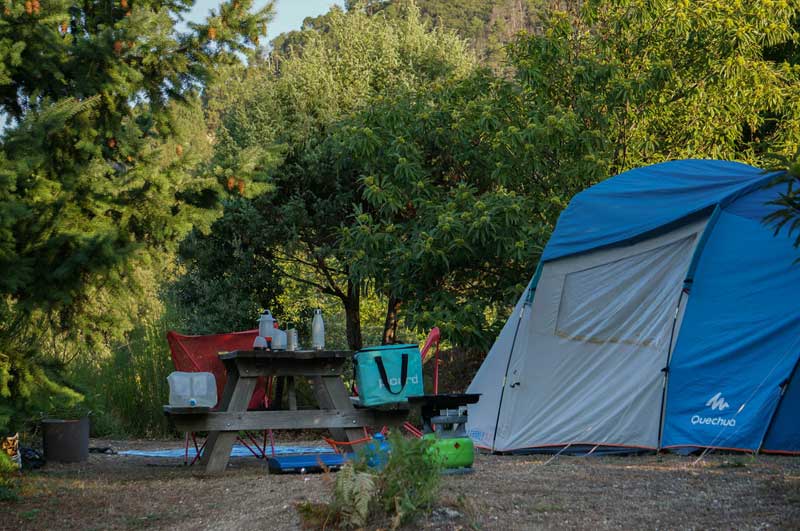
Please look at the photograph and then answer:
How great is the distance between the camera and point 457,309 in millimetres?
8852

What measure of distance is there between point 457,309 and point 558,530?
524cm

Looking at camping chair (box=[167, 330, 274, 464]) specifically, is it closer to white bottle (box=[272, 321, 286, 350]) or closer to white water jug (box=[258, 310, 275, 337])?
white water jug (box=[258, 310, 275, 337])

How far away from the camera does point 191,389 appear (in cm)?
616

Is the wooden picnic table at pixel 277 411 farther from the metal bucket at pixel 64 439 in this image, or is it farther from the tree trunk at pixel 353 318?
the tree trunk at pixel 353 318

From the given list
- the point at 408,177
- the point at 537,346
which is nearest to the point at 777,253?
the point at 537,346

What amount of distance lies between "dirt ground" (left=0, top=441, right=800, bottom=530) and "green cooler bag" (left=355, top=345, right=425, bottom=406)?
0.68 m

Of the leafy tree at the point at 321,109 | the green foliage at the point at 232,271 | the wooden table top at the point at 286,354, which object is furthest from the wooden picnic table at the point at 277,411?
the green foliage at the point at 232,271

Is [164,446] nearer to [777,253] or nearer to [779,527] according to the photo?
[777,253]

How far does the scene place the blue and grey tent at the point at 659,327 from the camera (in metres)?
5.93

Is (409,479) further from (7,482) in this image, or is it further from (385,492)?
(7,482)

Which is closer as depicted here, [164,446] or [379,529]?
[379,529]

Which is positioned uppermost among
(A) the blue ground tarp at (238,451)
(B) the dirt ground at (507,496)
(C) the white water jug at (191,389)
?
(C) the white water jug at (191,389)

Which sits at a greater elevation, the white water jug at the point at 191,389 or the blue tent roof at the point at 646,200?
the blue tent roof at the point at 646,200

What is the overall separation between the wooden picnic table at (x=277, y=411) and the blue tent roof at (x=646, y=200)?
1939 mm
